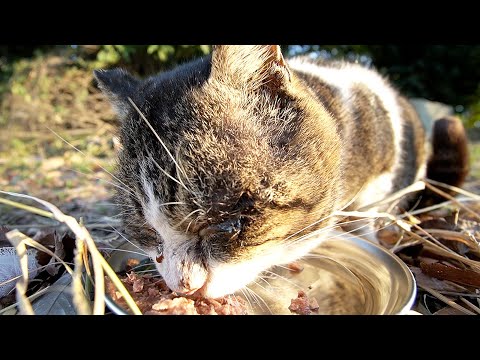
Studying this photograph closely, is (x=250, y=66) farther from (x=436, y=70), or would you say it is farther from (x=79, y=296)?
(x=436, y=70)

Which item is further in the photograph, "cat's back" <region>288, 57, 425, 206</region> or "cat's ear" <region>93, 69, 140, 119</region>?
"cat's back" <region>288, 57, 425, 206</region>

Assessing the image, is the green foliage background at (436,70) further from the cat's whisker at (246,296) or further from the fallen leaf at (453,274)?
the cat's whisker at (246,296)

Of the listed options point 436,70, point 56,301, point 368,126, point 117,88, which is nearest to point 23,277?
point 56,301

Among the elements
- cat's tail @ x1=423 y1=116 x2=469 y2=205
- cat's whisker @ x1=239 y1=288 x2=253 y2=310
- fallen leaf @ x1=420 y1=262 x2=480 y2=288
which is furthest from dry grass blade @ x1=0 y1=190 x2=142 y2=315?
cat's tail @ x1=423 y1=116 x2=469 y2=205

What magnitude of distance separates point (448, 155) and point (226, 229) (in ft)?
5.51

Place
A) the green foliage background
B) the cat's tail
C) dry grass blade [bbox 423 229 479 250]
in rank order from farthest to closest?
the green foliage background, the cat's tail, dry grass blade [bbox 423 229 479 250]

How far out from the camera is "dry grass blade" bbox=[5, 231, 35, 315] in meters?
0.91

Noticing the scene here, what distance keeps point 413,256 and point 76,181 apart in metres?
2.58

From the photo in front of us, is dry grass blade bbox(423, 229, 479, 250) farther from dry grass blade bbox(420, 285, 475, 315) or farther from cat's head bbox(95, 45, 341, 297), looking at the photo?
cat's head bbox(95, 45, 341, 297)

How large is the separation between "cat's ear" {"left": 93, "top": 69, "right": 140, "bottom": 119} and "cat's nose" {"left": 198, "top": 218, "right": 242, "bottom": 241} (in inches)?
20.8

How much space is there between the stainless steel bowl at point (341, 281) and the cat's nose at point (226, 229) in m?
0.26

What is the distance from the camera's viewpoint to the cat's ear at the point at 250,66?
112cm

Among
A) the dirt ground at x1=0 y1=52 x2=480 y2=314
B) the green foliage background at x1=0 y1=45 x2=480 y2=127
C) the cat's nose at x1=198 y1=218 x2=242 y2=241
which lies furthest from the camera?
the green foliage background at x1=0 y1=45 x2=480 y2=127
